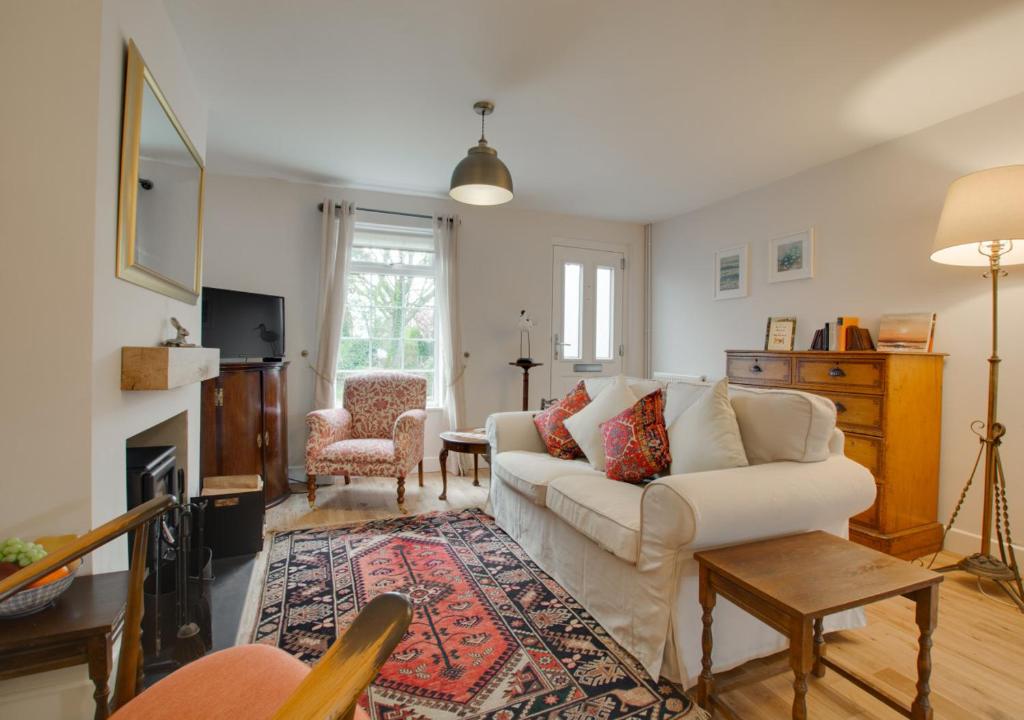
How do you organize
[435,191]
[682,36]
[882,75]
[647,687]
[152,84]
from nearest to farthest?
[647,687]
[152,84]
[682,36]
[882,75]
[435,191]

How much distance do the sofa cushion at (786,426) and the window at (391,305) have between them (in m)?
3.10

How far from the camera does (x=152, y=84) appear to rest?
1.82 metres

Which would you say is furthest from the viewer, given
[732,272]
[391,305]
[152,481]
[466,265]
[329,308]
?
[466,265]

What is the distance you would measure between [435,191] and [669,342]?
9.13ft

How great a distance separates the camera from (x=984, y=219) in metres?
2.34

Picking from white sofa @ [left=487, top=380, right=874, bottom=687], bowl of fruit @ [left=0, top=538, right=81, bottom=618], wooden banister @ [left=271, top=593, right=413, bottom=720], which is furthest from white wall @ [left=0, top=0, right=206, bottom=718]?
white sofa @ [left=487, top=380, right=874, bottom=687]

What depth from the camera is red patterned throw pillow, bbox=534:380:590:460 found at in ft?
9.20

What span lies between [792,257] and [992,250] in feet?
4.68

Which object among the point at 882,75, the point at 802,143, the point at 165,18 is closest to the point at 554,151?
the point at 802,143

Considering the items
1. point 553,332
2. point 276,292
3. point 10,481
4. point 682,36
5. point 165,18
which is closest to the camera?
point 10,481

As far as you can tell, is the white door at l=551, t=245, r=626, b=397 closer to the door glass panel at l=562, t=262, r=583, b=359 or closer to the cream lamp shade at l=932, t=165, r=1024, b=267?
the door glass panel at l=562, t=262, r=583, b=359

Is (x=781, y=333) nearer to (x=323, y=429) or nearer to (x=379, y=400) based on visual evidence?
(x=379, y=400)

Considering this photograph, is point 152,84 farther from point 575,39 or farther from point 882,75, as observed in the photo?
point 882,75

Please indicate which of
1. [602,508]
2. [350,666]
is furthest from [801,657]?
[350,666]
